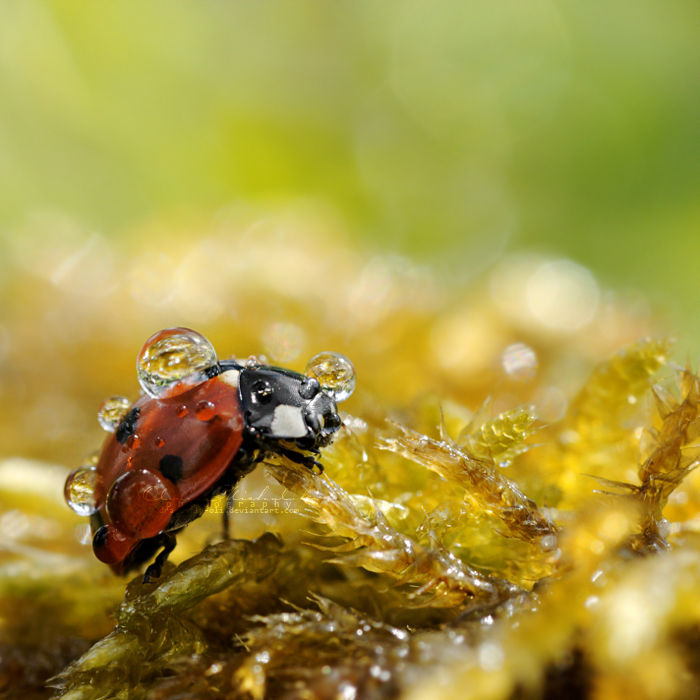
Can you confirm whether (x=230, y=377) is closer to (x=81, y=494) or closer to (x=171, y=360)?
(x=171, y=360)

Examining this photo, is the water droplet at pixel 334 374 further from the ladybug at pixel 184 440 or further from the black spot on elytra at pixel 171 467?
the black spot on elytra at pixel 171 467

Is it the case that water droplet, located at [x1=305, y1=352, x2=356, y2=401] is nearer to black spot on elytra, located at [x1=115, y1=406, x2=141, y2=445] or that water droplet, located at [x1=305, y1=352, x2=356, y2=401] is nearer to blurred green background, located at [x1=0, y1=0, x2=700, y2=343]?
black spot on elytra, located at [x1=115, y1=406, x2=141, y2=445]

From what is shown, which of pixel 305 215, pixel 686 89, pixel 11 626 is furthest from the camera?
pixel 686 89

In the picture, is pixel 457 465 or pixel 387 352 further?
pixel 387 352

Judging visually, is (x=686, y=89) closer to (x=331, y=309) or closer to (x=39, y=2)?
(x=331, y=309)

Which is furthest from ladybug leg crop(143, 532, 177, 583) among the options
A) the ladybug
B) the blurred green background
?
the blurred green background

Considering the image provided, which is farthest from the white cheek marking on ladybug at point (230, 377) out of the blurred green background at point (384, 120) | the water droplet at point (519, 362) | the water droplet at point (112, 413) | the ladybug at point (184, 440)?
the blurred green background at point (384, 120)

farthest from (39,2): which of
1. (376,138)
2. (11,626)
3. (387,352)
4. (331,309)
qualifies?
(11,626)
